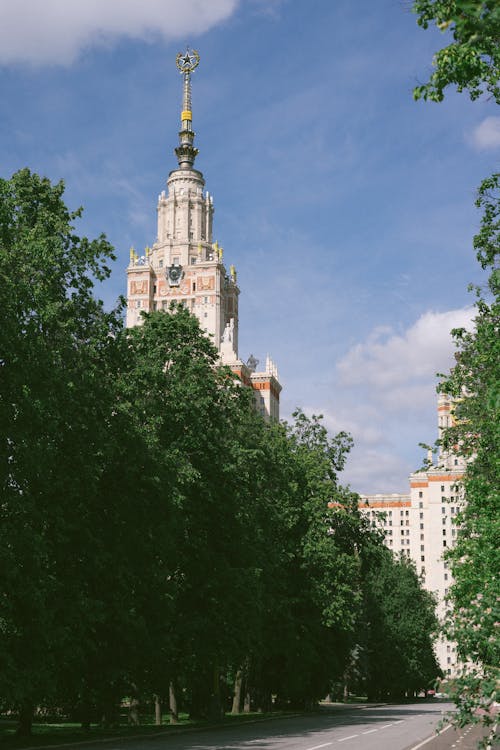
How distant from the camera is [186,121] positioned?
157375 mm

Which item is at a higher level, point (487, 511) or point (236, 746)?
point (487, 511)

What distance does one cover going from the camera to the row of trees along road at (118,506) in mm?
22375

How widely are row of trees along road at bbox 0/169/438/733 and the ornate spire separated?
115110 mm

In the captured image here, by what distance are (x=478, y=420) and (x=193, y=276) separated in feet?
376

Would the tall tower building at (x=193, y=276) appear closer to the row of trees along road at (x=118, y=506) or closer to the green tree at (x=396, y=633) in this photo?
the green tree at (x=396, y=633)

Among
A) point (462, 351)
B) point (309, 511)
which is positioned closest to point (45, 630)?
point (462, 351)

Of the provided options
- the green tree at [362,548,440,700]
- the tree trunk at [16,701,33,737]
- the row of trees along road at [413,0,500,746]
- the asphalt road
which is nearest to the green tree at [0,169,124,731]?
the tree trunk at [16,701,33,737]

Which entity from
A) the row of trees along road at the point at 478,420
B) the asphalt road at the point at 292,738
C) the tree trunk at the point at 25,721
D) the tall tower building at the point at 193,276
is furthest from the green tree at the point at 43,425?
the tall tower building at the point at 193,276

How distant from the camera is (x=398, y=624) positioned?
84188 mm

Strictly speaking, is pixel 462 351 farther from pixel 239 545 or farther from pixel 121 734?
pixel 121 734

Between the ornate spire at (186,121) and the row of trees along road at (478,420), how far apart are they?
12668 centimetres

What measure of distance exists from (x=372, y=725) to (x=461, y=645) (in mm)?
22098

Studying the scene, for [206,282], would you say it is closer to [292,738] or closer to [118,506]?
[118,506]

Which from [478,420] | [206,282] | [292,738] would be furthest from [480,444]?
[206,282]
